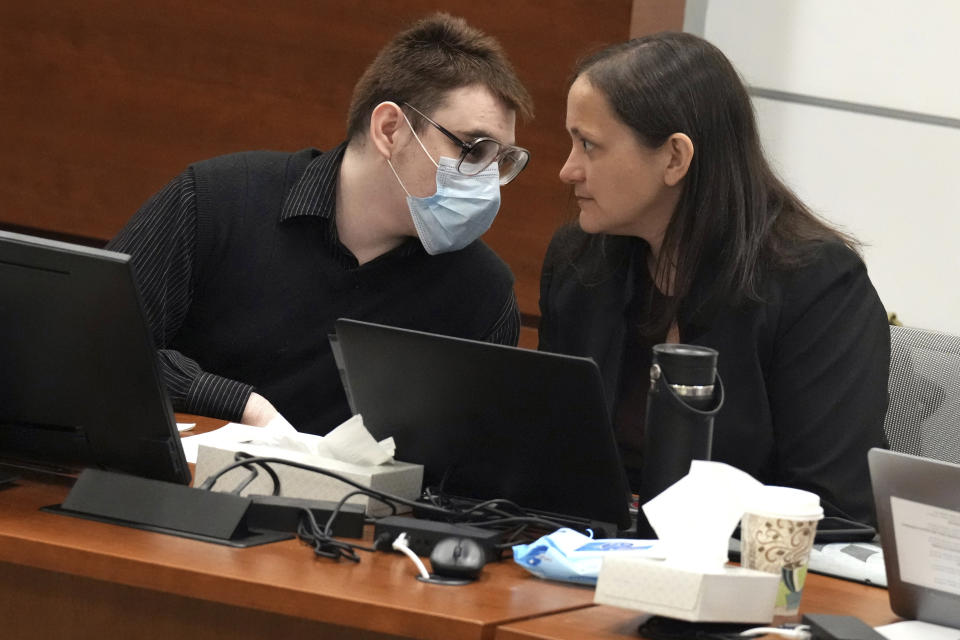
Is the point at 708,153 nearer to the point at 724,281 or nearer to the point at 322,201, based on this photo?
the point at 724,281

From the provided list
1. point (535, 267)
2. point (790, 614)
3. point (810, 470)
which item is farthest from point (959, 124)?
point (790, 614)

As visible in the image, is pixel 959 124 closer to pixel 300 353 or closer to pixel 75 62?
pixel 300 353

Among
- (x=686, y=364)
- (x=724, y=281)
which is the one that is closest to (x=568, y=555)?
(x=686, y=364)

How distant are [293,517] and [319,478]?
75 mm

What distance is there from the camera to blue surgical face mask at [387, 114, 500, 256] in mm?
2199

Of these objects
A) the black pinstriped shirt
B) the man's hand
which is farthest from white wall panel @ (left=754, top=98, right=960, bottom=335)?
the man's hand

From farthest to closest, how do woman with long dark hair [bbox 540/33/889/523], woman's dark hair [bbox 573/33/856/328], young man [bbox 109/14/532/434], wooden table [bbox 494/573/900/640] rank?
1. young man [bbox 109/14/532/434]
2. woman's dark hair [bbox 573/33/856/328]
3. woman with long dark hair [bbox 540/33/889/523]
4. wooden table [bbox 494/573/900/640]

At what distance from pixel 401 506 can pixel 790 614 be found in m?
0.46

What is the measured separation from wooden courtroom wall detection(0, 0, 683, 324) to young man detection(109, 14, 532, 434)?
2.07 ft

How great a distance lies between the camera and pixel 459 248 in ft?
7.43

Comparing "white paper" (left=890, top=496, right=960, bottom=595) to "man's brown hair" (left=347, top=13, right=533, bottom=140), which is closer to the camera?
"white paper" (left=890, top=496, right=960, bottom=595)

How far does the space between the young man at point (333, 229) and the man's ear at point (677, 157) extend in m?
0.36

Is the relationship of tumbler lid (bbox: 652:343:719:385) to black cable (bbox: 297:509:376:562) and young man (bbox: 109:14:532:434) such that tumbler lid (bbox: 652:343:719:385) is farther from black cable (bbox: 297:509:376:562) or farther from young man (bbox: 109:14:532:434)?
young man (bbox: 109:14:532:434)

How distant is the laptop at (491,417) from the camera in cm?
131
